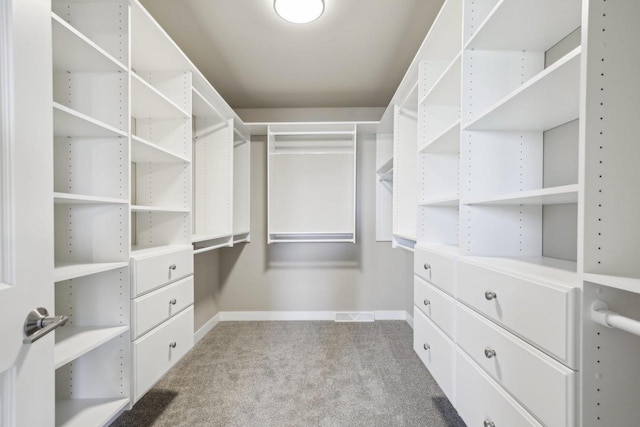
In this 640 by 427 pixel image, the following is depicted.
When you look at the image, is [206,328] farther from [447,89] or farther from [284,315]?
[447,89]

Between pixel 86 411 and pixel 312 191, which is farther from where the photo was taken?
pixel 312 191

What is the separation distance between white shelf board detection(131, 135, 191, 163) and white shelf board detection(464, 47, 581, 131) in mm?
1518

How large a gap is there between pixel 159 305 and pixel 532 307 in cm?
159

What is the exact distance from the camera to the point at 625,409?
0.65m

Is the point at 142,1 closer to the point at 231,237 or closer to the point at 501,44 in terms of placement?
the point at 231,237

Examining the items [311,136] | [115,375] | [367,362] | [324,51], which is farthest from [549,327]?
[311,136]

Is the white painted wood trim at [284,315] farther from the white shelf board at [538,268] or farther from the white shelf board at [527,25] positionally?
the white shelf board at [527,25]

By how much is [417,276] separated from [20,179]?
1.74 meters

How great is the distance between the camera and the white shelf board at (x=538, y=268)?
76 centimetres

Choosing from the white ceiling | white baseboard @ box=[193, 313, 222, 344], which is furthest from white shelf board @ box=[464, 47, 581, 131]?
white baseboard @ box=[193, 313, 222, 344]

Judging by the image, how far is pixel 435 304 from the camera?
4.84ft

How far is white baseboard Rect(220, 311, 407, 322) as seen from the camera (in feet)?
10.9

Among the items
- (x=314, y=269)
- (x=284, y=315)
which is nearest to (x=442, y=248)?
(x=314, y=269)

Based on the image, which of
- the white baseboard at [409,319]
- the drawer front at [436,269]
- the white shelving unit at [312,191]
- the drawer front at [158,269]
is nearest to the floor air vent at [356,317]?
the white baseboard at [409,319]
